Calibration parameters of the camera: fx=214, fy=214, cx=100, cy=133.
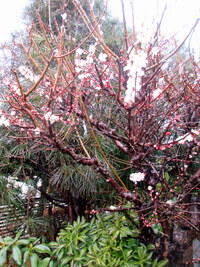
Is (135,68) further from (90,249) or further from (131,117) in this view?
(90,249)

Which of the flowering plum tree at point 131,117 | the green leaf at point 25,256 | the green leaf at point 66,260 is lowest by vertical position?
the green leaf at point 66,260

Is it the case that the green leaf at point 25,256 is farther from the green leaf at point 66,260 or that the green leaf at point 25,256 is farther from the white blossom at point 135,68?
the white blossom at point 135,68

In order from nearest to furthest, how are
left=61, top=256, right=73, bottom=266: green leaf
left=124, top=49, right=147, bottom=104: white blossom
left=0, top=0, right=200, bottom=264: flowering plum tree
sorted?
left=124, top=49, right=147, bottom=104: white blossom < left=0, top=0, right=200, bottom=264: flowering plum tree < left=61, top=256, right=73, bottom=266: green leaf

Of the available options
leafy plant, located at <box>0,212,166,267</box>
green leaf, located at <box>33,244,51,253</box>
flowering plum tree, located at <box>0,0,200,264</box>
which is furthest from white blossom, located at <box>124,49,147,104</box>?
green leaf, located at <box>33,244,51,253</box>

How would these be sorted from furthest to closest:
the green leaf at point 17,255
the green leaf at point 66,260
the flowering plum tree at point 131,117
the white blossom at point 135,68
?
the green leaf at point 66,260, the green leaf at point 17,255, the flowering plum tree at point 131,117, the white blossom at point 135,68

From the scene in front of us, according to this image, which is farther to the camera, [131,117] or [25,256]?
[25,256]

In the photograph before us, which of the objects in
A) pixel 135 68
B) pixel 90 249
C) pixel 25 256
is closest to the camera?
pixel 135 68

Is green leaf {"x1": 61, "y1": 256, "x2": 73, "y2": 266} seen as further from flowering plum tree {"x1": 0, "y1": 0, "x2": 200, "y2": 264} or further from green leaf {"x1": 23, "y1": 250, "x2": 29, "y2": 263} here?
flowering plum tree {"x1": 0, "y1": 0, "x2": 200, "y2": 264}

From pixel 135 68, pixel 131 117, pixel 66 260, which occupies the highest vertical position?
pixel 135 68

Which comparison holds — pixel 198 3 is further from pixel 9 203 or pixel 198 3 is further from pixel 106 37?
pixel 9 203

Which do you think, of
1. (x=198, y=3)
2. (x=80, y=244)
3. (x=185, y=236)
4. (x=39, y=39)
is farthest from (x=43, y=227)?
(x=198, y=3)

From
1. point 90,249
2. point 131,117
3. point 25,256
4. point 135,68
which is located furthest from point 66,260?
point 135,68

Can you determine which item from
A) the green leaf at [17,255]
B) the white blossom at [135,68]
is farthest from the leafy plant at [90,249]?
the white blossom at [135,68]

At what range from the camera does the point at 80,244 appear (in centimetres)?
162
